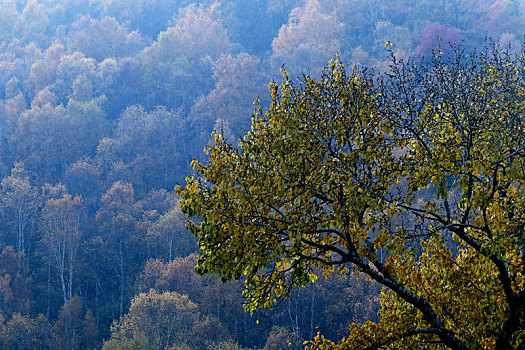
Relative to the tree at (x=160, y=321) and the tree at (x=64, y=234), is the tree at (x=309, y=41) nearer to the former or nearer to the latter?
the tree at (x=64, y=234)

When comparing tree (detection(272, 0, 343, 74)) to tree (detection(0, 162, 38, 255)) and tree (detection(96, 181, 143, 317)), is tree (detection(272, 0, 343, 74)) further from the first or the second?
tree (detection(0, 162, 38, 255))

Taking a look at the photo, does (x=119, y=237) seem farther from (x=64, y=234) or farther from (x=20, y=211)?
(x=20, y=211)

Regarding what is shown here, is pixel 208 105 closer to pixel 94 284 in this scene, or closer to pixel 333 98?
pixel 94 284

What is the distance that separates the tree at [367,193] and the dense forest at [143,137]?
73.7 feet

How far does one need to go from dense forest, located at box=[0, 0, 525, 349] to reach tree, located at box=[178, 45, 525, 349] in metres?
22.5

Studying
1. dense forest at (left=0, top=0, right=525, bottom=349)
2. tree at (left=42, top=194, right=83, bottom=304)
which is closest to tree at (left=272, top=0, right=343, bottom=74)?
dense forest at (left=0, top=0, right=525, bottom=349)

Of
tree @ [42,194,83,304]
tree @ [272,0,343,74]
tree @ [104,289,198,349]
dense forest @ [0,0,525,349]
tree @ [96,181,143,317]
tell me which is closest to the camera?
tree @ [104,289,198,349]

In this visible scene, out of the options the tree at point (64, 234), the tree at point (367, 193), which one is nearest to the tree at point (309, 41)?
the tree at point (64, 234)

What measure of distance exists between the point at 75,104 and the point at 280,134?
8273 centimetres

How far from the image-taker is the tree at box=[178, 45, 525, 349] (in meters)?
7.32

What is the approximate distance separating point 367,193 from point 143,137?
7729 centimetres

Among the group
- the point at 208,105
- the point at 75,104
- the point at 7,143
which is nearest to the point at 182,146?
the point at 208,105

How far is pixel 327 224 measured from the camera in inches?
302

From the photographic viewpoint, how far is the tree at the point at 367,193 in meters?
7.32
